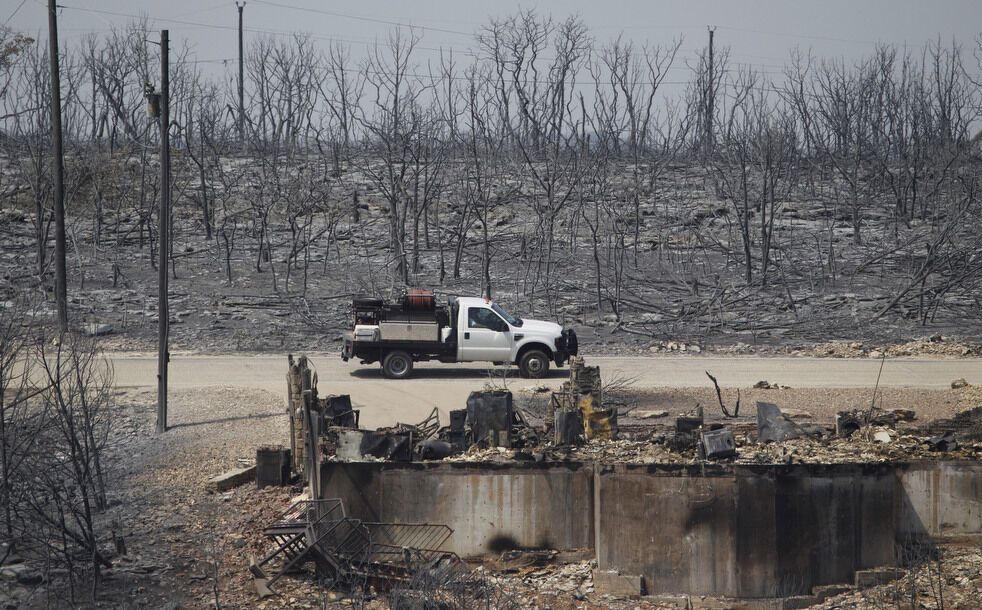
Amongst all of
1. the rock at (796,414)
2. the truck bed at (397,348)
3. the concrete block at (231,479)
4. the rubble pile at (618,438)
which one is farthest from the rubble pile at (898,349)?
the concrete block at (231,479)

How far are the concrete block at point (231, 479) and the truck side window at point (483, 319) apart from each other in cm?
785

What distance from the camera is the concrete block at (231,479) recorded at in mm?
13977

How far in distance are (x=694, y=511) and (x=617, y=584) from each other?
4.45 feet

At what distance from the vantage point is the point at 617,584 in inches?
475

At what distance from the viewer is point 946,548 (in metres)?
12.9

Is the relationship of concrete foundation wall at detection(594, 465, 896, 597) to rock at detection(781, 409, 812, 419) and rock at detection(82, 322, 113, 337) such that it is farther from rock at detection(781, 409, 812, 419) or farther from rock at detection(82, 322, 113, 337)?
rock at detection(82, 322, 113, 337)

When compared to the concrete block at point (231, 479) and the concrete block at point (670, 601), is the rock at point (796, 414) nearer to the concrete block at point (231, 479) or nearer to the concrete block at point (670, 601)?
the concrete block at point (670, 601)

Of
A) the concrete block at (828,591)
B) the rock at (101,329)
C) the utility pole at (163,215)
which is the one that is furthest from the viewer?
the rock at (101,329)

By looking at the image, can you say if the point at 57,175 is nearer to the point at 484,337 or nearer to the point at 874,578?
the point at 484,337

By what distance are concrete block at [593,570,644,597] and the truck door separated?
9627 millimetres

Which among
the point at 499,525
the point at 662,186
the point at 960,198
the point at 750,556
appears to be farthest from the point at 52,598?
the point at 662,186

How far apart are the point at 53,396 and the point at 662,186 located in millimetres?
35835

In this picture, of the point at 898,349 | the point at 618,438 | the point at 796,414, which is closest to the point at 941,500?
the point at 618,438

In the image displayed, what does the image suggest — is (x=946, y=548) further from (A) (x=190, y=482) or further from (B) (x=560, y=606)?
(A) (x=190, y=482)
